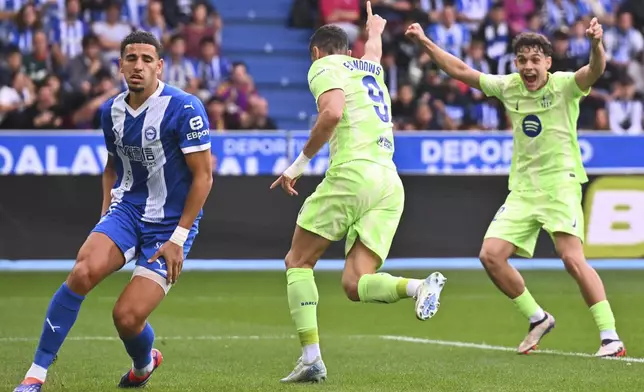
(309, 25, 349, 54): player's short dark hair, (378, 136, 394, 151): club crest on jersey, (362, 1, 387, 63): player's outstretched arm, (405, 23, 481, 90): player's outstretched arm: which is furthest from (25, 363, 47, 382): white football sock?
(405, 23, 481, 90): player's outstretched arm

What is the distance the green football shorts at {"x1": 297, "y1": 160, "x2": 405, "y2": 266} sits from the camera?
27.1 ft

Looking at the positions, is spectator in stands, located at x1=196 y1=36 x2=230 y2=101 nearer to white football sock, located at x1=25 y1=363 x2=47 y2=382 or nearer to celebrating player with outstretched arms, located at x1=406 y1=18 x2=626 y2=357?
celebrating player with outstretched arms, located at x1=406 y1=18 x2=626 y2=357

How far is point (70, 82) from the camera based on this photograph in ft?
67.6

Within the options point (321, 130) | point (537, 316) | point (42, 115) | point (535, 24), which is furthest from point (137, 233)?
point (535, 24)

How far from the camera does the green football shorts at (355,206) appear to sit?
27.1 ft

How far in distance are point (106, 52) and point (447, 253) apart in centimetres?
723

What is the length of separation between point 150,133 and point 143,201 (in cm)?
40

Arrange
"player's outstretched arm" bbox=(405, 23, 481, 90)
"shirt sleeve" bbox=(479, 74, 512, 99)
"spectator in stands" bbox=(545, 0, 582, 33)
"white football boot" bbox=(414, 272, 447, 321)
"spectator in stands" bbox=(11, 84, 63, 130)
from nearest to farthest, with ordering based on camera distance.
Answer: "white football boot" bbox=(414, 272, 447, 321) < "player's outstretched arm" bbox=(405, 23, 481, 90) < "shirt sleeve" bbox=(479, 74, 512, 99) < "spectator in stands" bbox=(11, 84, 63, 130) < "spectator in stands" bbox=(545, 0, 582, 33)

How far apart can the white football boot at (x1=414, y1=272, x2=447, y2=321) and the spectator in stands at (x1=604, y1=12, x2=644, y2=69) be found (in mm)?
17132

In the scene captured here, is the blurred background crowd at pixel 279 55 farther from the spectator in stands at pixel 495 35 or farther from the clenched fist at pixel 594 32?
the clenched fist at pixel 594 32

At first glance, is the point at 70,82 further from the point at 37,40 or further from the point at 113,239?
the point at 113,239

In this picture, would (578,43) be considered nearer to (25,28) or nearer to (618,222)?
(618,222)

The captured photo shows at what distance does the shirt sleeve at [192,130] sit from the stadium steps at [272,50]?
52.7ft

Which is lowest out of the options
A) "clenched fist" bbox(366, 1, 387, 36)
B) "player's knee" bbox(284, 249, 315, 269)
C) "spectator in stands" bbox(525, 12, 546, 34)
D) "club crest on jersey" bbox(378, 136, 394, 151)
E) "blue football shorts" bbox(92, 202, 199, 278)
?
"player's knee" bbox(284, 249, 315, 269)
